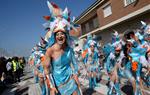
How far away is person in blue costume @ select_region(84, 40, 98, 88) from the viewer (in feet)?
33.0

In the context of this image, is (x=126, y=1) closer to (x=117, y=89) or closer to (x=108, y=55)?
(x=108, y=55)

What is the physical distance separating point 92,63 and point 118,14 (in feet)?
39.4

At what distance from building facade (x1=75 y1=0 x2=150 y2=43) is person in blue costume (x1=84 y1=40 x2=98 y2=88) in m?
5.86

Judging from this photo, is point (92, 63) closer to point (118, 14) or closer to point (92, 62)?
point (92, 62)

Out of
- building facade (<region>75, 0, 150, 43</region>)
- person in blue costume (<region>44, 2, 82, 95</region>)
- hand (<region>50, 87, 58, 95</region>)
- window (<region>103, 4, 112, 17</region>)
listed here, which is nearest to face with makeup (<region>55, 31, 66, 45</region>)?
person in blue costume (<region>44, 2, 82, 95</region>)

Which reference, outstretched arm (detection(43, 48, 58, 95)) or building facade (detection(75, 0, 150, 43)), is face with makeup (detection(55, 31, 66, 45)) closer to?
outstretched arm (detection(43, 48, 58, 95))

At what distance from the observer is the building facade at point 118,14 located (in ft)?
54.5

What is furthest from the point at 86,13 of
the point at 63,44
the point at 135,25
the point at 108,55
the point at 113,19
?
the point at 63,44

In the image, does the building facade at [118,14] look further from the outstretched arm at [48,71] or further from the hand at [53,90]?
the hand at [53,90]

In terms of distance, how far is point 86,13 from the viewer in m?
30.8

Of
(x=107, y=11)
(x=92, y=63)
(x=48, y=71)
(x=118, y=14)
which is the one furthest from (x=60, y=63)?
(x=107, y=11)

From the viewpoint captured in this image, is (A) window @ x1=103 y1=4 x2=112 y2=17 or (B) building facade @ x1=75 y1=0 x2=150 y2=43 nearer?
(B) building facade @ x1=75 y1=0 x2=150 y2=43

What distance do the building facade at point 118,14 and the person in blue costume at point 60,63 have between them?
11286 millimetres

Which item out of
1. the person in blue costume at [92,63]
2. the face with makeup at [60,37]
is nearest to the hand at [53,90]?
the face with makeup at [60,37]
